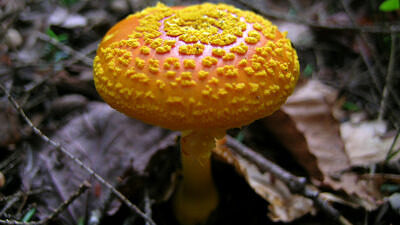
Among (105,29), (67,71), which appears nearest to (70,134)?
(67,71)

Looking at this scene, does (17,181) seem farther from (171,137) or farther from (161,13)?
(161,13)

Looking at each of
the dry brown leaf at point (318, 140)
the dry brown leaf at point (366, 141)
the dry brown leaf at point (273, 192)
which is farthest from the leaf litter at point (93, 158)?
the dry brown leaf at point (366, 141)

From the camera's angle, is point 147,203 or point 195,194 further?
point 195,194

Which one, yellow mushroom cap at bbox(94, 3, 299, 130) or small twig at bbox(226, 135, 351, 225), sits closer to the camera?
yellow mushroom cap at bbox(94, 3, 299, 130)

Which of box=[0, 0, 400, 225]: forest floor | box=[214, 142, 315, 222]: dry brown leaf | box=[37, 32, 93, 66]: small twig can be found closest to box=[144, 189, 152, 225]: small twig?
box=[0, 0, 400, 225]: forest floor

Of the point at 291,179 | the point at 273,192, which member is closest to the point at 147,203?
the point at 273,192

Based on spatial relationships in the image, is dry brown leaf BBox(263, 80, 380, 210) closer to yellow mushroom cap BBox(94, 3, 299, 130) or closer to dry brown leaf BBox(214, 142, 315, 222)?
dry brown leaf BBox(214, 142, 315, 222)

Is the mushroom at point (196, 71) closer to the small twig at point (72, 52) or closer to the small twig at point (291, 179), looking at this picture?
the small twig at point (291, 179)

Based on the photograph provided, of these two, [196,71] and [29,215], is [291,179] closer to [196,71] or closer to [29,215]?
[196,71]
